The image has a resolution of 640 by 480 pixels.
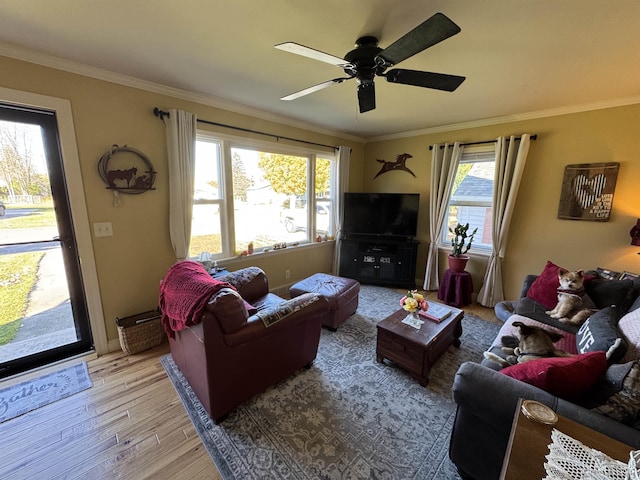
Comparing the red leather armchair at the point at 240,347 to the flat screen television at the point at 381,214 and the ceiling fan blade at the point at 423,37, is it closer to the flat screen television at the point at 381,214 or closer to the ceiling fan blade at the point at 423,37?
the ceiling fan blade at the point at 423,37

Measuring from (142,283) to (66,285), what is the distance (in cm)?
54

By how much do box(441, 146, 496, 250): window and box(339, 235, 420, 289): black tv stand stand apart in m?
0.79

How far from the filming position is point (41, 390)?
1.90 metres

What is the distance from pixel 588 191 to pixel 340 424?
3492 millimetres

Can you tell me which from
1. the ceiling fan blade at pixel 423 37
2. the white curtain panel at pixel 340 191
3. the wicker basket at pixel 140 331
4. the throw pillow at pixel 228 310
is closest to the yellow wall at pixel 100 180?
the wicker basket at pixel 140 331

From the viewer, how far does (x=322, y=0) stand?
1320mm

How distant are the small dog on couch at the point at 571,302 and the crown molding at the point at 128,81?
11.3ft

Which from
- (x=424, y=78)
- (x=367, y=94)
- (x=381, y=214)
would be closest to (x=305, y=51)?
(x=367, y=94)

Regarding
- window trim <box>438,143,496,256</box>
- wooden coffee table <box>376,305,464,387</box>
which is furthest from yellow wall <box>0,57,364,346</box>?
window trim <box>438,143,496,256</box>

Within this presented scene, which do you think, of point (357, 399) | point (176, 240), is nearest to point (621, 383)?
point (357, 399)

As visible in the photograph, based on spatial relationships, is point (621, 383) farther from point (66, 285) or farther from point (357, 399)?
point (66, 285)

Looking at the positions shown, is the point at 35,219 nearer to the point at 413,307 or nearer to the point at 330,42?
the point at 330,42

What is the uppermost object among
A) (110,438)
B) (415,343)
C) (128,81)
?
(128,81)

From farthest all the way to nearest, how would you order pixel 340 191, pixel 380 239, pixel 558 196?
pixel 340 191 < pixel 380 239 < pixel 558 196
